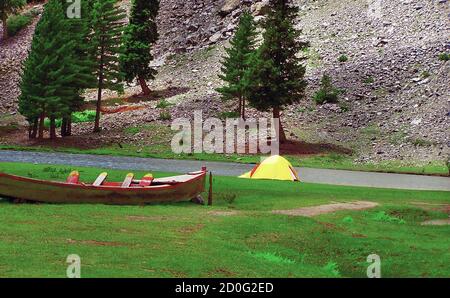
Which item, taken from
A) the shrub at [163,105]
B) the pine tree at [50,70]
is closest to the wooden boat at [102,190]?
the pine tree at [50,70]

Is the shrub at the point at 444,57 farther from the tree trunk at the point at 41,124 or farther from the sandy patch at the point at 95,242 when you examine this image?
the sandy patch at the point at 95,242

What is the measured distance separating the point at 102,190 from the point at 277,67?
40473mm

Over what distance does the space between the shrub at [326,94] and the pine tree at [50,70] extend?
24298 mm

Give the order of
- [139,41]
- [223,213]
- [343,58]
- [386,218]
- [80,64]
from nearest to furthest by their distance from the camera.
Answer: [223,213] < [386,218] < [80,64] < [343,58] < [139,41]

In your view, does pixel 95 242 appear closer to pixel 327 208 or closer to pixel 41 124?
pixel 327 208

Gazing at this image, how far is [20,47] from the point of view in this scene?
113812mm

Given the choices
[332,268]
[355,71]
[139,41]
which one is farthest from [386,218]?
[139,41]

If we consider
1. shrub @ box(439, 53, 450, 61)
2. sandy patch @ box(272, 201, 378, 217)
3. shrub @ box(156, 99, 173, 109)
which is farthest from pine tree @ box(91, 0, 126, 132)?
sandy patch @ box(272, 201, 378, 217)

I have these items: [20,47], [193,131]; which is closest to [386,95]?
[193,131]

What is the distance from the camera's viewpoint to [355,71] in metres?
81.4

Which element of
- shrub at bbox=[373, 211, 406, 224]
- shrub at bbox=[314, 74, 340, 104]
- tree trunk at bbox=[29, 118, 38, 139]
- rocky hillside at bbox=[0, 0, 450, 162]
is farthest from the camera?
shrub at bbox=[314, 74, 340, 104]

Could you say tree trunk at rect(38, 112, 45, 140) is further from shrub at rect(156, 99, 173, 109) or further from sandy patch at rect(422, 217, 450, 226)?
sandy patch at rect(422, 217, 450, 226)

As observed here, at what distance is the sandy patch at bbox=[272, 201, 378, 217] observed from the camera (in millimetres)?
28375

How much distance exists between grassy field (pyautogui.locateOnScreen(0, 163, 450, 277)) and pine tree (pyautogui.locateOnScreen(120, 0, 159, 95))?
59.4 m
